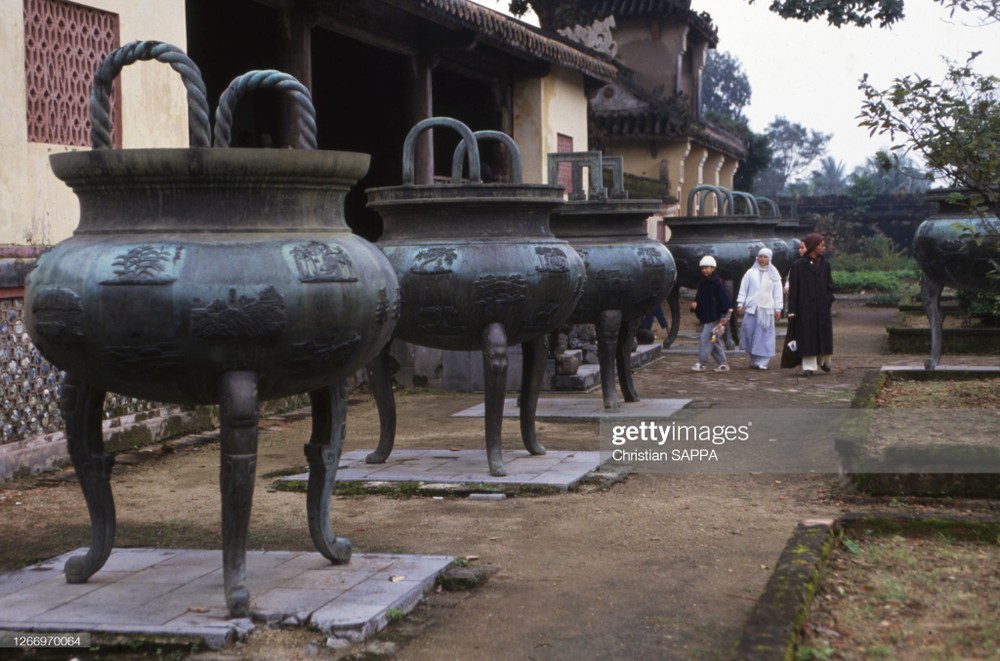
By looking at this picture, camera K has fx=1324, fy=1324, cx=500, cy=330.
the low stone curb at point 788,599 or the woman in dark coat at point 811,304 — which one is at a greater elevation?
the woman in dark coat at point 811,304

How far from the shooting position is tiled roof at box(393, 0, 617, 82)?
446 inches

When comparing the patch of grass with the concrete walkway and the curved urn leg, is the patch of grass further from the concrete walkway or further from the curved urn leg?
the concrete walkway

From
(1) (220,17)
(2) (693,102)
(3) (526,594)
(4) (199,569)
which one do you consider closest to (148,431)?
(4) (199,569)

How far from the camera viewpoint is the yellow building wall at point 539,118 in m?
15.7

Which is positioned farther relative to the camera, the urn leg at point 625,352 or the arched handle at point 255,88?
the urn leg at point 625,352

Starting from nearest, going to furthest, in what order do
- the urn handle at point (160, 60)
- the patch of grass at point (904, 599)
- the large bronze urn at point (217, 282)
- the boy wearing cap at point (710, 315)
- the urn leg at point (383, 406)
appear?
the patch of grass at point (904, 599)
the large bronze urn at point (217, 282)
the urn handle at point (160, 60)
the urn leg at point (383, 406)
the boy wearing cap at point (710, 315)

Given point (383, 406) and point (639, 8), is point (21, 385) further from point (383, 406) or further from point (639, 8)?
point (639, 8)

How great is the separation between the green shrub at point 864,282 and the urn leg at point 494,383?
22.2 m

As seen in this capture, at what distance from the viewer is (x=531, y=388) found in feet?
24.9

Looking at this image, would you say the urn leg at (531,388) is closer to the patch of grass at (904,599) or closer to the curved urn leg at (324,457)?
the patch of grass at (904,599)

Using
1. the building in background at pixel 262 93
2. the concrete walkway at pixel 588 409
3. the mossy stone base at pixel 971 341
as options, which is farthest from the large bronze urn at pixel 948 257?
the building in background at pixel 262 93

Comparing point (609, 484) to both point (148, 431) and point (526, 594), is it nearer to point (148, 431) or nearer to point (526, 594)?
point (526, 594)

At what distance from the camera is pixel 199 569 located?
478 centimetres

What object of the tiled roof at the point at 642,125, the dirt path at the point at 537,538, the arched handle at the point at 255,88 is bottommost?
the dirt path at the point at 537,538
